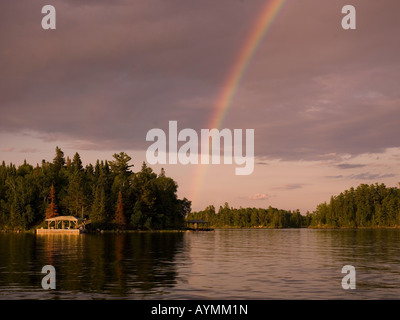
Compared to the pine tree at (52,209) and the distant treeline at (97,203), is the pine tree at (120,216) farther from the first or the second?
the pine tree at (52,209)

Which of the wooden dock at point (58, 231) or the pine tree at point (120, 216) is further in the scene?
the pine tree at point (120, 216)

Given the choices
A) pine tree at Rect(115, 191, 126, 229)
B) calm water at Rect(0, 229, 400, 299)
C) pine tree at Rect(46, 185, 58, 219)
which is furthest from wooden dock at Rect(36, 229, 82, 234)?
calm water at Rect(0, 229, 400, 299)

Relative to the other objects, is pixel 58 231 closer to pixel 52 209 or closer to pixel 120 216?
pixel 52 209

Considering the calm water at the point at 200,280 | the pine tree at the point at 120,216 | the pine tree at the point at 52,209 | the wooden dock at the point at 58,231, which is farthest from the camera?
the pine tree at the point at 52,209

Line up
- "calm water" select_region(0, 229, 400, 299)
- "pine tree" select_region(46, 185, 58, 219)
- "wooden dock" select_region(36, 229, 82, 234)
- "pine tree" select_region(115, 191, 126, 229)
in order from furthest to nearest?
1. "pine tree" select_region(46, 185, 58, 219)
2. "pine tree" select_region(115, 191, 126, 229)
3. "wooden dock" select_region(36, 229, 82, 234)
4. "calm water" select_region(0, 229, 400, 299)

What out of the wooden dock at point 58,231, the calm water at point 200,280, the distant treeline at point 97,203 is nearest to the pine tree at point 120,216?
the distant treeline at point 97,203

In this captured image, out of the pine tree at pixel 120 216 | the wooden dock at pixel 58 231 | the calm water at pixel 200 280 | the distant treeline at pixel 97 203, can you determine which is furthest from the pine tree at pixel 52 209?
the calm water at pixel 200 280

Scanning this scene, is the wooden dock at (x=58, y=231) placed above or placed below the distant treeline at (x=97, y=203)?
below

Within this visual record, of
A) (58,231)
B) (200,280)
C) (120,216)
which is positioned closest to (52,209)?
(58,231)

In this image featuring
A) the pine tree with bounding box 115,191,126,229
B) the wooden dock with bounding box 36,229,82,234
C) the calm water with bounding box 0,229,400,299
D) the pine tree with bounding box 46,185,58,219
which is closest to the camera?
the calm water with bounding box 0,229,400,299

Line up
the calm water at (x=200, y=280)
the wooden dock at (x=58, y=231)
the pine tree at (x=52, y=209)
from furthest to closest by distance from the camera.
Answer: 1. the pine tree at (x=52, y=209)
2. the wooden dock at (x=58, y=231)
3. the calm water at (x=200, y=280)

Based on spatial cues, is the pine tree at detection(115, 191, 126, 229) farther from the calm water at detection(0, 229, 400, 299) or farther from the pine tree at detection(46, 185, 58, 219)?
the calm water at detection(0, 229, 400, 299)

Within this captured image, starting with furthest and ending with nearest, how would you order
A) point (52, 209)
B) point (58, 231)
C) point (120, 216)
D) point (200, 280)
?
point (52, 209)
point (120, 216)
point (58, 231)
point (200, 280)
